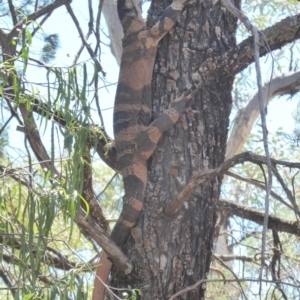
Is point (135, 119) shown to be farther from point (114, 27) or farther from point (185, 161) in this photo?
point (114, 27)

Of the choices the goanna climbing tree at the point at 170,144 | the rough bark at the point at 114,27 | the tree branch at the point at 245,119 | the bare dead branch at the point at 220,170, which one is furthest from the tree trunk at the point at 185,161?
the rough bark at the point at 114,27

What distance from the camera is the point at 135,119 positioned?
2756 mm

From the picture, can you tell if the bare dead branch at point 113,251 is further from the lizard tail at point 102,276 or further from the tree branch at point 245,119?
the tree branch at point 245,119

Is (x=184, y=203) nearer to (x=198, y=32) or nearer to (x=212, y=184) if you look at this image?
(x=212, y=184)

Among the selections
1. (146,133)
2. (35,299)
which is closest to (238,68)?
(146,133)

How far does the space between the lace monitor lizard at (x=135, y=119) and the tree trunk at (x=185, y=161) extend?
4 cm

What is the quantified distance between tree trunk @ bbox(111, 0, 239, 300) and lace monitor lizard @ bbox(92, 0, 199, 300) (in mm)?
35

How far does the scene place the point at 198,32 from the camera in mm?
2748

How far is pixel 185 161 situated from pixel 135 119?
33 cm

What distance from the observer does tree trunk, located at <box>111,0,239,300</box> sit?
244cm

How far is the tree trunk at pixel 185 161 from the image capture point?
2439mm

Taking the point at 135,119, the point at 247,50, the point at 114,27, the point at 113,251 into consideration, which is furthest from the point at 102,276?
the point at 114,27

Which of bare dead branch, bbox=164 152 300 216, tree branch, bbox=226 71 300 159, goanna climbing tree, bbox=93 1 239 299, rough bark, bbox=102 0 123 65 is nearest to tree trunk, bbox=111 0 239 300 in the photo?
goanna climbing tree, bbox=93 1 239 299

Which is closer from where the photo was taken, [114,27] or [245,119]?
[245,119]
